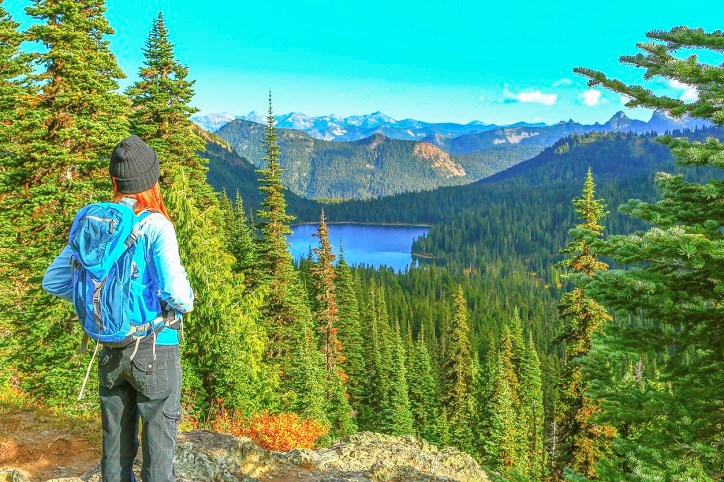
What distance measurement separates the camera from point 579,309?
61.2 feet

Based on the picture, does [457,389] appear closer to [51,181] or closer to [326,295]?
[326,295]

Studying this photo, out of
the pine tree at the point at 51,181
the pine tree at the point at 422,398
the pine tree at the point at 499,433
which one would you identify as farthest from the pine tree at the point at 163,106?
the pine tree at the point at 422,398

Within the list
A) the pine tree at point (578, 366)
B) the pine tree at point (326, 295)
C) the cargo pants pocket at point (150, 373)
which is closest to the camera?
the cargo pants pocket at point (150, 373)

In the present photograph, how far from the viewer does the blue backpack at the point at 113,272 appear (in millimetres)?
3430

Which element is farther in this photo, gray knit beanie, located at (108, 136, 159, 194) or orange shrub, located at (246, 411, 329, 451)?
orange shrub, located at (246, 411, 329, 451)

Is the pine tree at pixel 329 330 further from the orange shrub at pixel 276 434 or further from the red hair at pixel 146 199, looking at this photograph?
the red hair at pixel 146 199

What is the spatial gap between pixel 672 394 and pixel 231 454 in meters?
7.37

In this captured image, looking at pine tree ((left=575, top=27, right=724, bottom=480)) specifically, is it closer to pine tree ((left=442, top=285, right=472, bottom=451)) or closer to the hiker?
the hiker

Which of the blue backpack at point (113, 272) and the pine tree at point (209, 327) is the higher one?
the blue backpack at point (113, 272)

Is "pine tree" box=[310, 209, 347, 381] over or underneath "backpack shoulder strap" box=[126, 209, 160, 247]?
underneath

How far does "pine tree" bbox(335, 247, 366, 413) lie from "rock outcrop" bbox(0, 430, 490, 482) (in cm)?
2962

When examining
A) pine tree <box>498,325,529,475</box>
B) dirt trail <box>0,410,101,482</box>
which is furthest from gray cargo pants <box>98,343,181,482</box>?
pine tree <box>498,325,529,475</box>

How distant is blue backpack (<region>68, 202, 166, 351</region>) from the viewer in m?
3.43

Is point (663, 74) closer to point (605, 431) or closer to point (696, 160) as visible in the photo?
point (696, 160)
